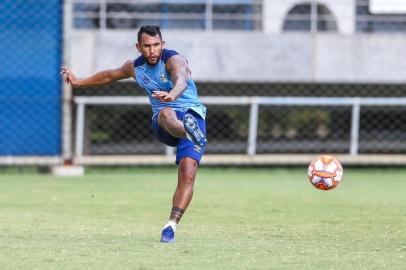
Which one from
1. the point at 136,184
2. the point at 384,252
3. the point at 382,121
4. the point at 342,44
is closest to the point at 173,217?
the point at 384,252

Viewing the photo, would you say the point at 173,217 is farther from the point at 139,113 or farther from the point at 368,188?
the point at 139,113

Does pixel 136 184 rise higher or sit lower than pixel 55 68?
lower

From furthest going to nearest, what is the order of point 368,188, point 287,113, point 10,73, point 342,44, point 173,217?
point 287,113 → point 342,44 → point 10,73 → point 368,188 → point 173,217

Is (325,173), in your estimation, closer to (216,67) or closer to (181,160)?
(181,160)

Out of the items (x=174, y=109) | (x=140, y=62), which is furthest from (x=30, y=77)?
(x=174, y=109)

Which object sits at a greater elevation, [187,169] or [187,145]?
[187,145]

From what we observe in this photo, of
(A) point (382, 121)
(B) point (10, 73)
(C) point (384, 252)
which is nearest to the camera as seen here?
(C) point (384, 252)

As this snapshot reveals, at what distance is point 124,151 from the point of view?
54.7 ft

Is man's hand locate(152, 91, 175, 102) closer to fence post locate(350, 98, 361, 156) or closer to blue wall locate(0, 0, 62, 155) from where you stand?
blue wall locate(0, 0, 62, 155)

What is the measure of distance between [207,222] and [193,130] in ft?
5.61

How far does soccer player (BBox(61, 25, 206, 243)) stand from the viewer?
25.8 ft

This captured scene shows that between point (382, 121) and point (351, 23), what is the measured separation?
1997mm

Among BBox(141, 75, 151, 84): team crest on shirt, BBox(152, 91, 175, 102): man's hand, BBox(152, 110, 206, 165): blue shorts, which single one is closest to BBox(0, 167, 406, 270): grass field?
BBox(152, 110, 206, 165): blue shorts

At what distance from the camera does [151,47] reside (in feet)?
25.9
